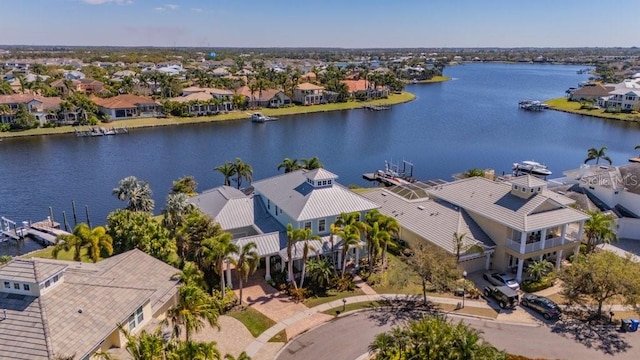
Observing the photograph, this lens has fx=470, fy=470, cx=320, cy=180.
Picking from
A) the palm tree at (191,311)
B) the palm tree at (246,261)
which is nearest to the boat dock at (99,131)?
the palm tree at (246,261)

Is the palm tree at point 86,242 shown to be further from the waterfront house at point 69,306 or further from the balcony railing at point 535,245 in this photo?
the balcony railing at point 535,245

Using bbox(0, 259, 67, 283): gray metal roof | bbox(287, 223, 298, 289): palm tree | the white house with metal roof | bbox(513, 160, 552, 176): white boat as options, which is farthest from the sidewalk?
bbox(513, 160, 552, 176): white boat

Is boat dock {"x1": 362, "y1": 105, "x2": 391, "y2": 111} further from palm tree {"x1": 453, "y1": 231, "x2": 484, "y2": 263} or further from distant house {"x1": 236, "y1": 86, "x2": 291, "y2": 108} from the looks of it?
palm tree {"x1": 453, "y1": 231, "x2": 484, "y2": 263}

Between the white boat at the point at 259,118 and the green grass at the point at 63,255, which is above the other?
the white boat at the point at 259,118

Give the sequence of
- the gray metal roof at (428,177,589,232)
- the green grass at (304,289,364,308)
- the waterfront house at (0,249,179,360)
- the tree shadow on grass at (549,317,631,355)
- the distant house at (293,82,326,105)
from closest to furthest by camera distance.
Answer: the waterfront house at (0,249,179,360) < the tree shadow on grass at (549,317,631,355) < the green grass at (304,289,364,308) < the gray metal roof at (428,177,589,232) < the distant house at (293,82,326,105)

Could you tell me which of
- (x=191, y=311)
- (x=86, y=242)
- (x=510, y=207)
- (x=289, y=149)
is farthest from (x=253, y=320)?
(x=289, y=149)

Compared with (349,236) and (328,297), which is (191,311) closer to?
(328,297)
